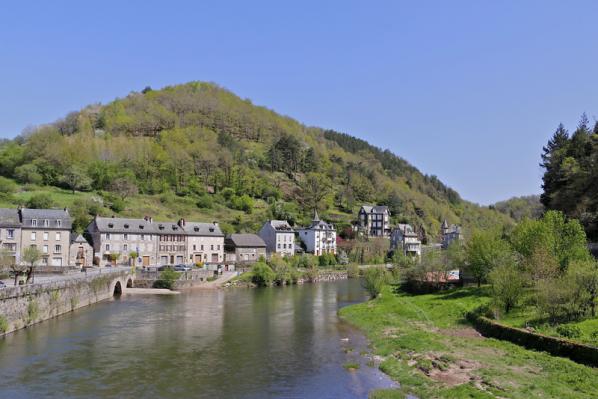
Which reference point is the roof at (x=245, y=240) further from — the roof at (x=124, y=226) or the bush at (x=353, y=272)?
the bush at (x=353, y=272)

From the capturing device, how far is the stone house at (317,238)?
371ft

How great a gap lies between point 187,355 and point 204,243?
198 ft

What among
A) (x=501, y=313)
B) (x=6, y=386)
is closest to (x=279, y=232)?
(x=501, y=313)

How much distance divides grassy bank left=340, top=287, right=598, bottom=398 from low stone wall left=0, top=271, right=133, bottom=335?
24589 millimetres

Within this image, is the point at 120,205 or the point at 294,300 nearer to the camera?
the point at 294,300

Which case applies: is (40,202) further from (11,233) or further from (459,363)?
(459,363)

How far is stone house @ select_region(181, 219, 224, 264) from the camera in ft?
301

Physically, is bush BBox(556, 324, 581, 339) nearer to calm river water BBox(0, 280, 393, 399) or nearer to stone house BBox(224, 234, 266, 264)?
calm river water BBox(0, 280, 393, 399)

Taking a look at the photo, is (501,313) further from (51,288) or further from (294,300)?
(51,288)

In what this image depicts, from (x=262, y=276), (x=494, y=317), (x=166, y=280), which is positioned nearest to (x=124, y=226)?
(x=166, y=280)

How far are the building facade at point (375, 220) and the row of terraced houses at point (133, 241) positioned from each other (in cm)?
3004

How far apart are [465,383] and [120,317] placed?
3198 centimetres

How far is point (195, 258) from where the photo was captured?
92.2m

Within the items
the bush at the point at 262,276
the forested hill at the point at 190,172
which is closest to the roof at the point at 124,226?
the forested hill at the point at 190,172
